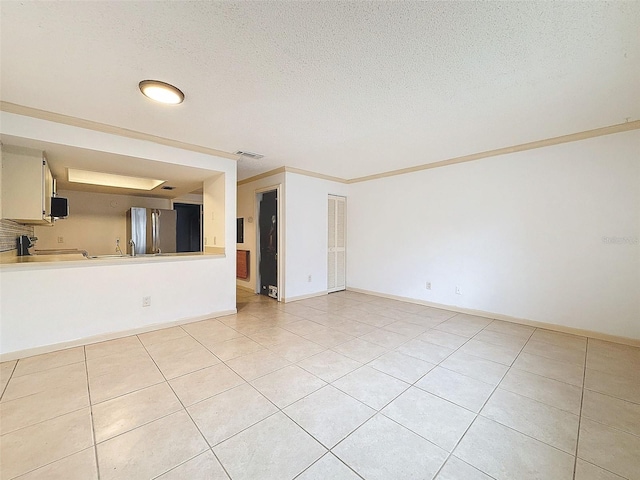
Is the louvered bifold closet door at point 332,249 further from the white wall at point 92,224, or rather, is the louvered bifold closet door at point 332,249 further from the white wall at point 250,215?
the white wall at point 92,224

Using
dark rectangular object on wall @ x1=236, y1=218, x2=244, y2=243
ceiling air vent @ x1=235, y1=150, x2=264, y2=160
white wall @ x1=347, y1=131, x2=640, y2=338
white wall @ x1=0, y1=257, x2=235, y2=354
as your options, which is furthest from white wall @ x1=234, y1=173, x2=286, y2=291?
white wall @ x1=347, y1=131, x2=640, y2=338

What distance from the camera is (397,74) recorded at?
6.32 feet

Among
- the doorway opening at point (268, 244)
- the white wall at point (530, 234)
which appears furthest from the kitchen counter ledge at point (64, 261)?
the white wall at point (530, 234)

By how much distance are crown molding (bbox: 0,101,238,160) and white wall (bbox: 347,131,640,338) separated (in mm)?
3435

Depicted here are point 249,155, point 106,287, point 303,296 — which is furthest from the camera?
point 303,296

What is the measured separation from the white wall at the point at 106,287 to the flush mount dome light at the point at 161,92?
3.89 ft

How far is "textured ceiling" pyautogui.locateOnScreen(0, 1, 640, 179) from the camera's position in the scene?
1.42 m

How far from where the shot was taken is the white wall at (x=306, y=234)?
464 cm

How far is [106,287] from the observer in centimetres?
296

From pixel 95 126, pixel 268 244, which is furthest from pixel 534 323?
pixel 95 126

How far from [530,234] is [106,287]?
17.5 ft

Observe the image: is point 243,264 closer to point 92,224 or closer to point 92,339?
point 92,339

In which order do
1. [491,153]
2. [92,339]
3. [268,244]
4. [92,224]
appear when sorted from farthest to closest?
[92,224]
[268,244]
[491,153]
[92,339]

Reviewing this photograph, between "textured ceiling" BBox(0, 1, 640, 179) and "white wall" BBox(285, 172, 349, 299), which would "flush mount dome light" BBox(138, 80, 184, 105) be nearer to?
"textured ceiling" BBox(0, 1, 640, 179)
